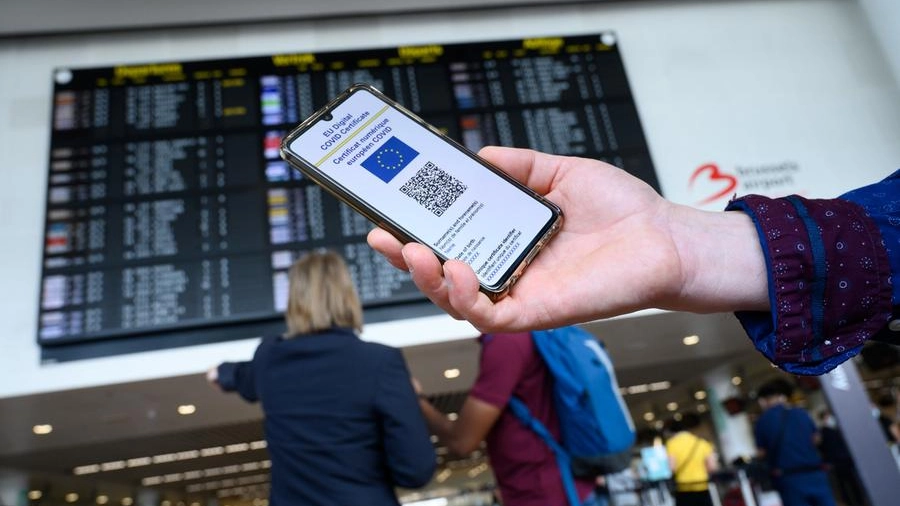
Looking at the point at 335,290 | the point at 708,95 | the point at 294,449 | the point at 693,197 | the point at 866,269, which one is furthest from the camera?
the point at 708,95

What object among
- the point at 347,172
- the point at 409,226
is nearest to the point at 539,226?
the point at 409,226

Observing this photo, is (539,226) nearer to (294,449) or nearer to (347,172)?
(347,172)

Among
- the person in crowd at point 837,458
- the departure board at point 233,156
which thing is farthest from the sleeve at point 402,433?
the person in crowd at point 837,458

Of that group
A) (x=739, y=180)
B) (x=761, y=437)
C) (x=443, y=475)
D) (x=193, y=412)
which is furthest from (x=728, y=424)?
(x=443, y=475)

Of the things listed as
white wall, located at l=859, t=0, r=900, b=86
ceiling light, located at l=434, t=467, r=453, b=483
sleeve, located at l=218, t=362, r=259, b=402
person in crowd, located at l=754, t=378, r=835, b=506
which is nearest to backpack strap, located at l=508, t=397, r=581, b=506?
sleeve, located at l=218, t=362, r=259, b=402

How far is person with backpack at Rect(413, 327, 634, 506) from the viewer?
1.77 m

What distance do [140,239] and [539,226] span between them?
117 inches

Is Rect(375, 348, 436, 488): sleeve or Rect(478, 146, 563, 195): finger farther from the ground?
Rect(478, 146, 563, 195): finger

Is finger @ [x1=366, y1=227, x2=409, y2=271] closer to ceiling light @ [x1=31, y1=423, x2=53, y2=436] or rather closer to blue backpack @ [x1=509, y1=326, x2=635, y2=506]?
blue backpack @ [x1=509, y1=326, x2=635, y2=506]

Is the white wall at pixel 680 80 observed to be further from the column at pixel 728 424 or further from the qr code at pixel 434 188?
the column at pixel 728 424

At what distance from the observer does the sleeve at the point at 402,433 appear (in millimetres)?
1562

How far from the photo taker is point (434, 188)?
3.65ft

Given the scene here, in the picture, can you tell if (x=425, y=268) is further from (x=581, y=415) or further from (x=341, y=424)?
(x=581, y=415)

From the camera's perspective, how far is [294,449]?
159 cm
